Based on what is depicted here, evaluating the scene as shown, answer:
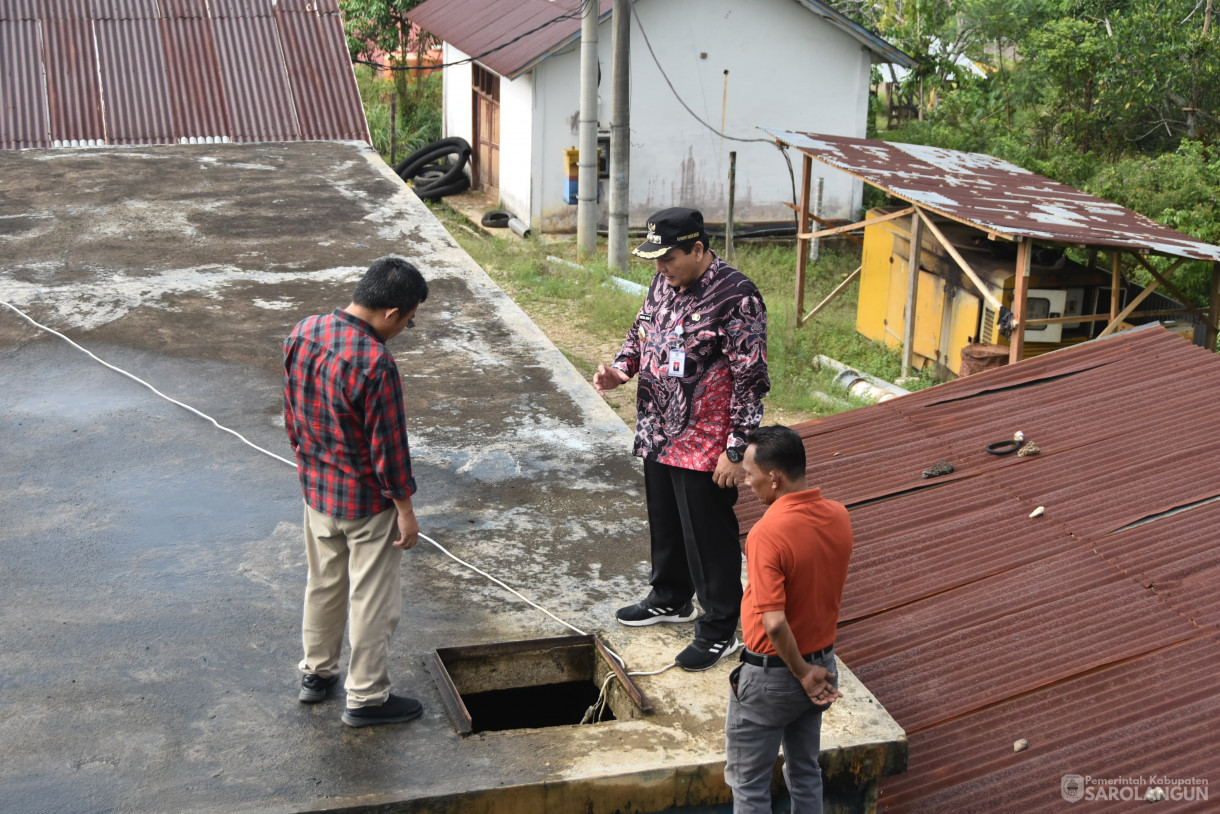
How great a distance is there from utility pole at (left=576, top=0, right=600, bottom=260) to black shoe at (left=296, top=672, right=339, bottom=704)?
42.5ft

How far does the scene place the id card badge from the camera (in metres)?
3.83

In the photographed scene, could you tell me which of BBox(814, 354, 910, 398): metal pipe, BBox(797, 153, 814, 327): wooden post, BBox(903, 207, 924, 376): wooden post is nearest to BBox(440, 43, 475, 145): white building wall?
BBox(797, 153, 814, 327): wooden post

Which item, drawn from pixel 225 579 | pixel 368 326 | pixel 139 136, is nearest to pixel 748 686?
pixel 368 326

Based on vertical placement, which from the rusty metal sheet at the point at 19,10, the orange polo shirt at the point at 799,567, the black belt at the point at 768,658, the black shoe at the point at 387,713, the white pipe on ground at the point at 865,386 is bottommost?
the white pipe on ground at the point at 865,386

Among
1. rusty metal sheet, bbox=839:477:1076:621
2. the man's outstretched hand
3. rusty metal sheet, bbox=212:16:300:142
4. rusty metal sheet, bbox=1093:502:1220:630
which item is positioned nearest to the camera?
the man's outstretched hand

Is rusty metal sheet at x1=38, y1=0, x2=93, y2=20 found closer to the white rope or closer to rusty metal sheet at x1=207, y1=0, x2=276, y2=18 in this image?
rusty metal sheet at x1=207, y1=0, x2=276, y2=18

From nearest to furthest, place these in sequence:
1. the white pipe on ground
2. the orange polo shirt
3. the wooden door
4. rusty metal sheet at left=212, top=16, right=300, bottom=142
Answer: the orange polo shirt < the white pipe on ground < rusty metal sheet at left=212, top=16, right=300, bottom=142 < the wooden door

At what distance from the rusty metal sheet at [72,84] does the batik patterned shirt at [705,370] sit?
9.68 metres

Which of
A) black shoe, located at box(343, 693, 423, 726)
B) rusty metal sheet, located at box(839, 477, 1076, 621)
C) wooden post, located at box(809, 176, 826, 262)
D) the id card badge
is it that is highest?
the id card badge

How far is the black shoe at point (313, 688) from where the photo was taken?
3.64 metres

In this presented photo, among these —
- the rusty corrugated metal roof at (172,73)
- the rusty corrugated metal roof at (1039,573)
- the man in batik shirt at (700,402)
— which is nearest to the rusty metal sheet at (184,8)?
the rusty corrugated metal roof at (172,73)

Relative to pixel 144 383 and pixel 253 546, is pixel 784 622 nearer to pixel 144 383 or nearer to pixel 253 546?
pixel 253 546

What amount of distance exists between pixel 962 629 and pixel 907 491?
116cm

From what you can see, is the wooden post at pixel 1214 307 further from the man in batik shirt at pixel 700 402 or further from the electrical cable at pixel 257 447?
the electrical cable at pixel 257 447
